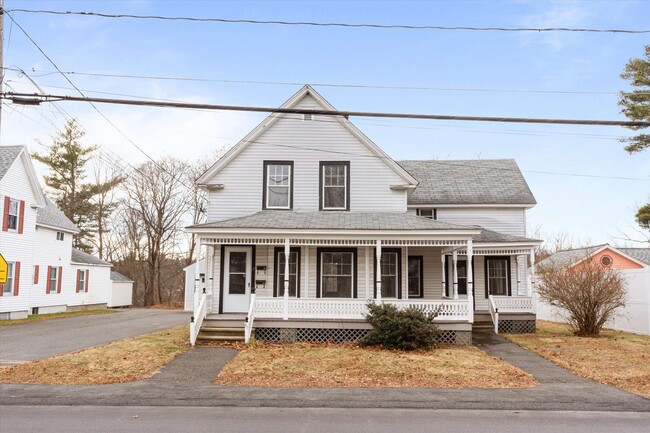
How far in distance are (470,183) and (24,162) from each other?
21.9 m

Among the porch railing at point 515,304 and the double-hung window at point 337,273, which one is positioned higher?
the double-hung window at point 337,273

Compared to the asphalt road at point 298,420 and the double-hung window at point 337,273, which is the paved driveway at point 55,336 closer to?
the asphalt road at point 298,420

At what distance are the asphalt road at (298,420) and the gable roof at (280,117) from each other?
11045mm

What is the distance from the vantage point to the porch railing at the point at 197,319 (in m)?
14.6

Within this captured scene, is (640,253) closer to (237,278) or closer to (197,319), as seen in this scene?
(237,278)

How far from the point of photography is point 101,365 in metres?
11.6

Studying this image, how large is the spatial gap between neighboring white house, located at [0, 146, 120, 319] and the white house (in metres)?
12.4

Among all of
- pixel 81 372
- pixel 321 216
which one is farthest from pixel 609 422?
pixel 321 216

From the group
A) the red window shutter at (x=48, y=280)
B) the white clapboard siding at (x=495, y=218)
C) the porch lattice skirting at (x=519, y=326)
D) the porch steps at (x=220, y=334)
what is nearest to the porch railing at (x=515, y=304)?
the porch lattice skirting at (x=519, y=326)

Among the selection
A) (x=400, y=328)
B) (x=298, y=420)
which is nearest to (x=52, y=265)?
(x=400, y=328)

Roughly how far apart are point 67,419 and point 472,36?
12.5m

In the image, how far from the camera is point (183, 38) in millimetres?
13203

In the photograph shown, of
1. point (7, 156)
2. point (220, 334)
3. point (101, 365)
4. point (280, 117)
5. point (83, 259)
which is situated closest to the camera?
point (101, 365)

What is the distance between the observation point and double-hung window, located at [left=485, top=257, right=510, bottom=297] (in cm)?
1994
